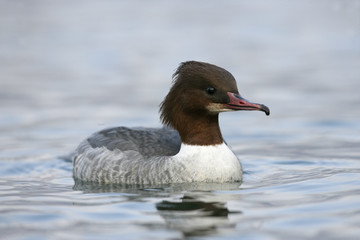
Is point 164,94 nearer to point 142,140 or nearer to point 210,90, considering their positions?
point 142,140

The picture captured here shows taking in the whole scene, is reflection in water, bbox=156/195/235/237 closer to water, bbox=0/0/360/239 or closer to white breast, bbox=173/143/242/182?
water, bbox=0/0/360/239

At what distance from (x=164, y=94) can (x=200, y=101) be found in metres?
5.98

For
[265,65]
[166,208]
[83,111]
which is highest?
[265,65]

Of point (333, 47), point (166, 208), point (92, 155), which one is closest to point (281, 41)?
point (333, 47)

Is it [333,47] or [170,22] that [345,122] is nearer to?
[333,47]

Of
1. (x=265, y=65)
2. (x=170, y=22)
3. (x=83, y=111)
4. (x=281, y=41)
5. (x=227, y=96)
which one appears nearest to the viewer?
(x=227, y=96)

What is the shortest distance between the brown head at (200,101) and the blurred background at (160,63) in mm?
2605

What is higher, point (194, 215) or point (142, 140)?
point (142, 140)

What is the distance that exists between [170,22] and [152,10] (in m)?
1.26

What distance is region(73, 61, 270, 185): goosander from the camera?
8.75 meters

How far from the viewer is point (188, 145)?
9.16 m

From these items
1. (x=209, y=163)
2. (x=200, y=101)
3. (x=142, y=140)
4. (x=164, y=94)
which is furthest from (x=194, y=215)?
(x=164, y=94)

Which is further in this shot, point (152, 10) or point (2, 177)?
point (152, 10)

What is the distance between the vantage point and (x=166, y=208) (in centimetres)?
776
